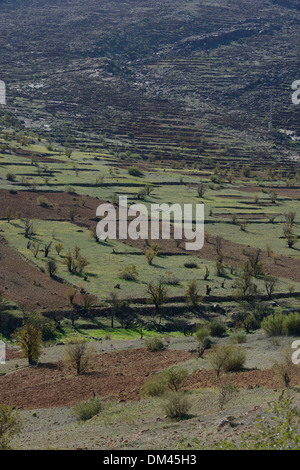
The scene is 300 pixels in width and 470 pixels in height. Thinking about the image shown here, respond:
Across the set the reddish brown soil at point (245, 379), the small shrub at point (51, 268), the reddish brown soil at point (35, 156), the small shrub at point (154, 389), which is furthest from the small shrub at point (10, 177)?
the small shrub at point (154, 389)

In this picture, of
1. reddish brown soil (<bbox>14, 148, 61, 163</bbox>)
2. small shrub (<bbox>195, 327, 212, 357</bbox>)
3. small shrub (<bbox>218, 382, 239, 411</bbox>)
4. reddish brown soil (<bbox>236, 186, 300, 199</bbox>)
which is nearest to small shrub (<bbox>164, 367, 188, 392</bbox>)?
small shrub (<bbox>218, 382, 239, 411</bbox>)

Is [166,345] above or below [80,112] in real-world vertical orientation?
below

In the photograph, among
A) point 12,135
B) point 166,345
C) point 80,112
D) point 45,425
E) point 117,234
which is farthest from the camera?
point 80,112

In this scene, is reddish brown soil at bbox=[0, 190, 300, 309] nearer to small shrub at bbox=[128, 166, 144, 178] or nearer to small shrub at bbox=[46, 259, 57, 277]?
small shrub at bbox=[46, 259, 57, 277]

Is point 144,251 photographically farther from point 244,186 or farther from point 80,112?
point 80,112

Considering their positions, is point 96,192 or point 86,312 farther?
point 96,192

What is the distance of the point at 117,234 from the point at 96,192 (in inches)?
904

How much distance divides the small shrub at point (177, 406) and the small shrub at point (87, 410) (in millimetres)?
3796

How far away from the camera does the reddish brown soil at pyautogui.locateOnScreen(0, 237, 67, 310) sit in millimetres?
44125

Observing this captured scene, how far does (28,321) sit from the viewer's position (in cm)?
3950

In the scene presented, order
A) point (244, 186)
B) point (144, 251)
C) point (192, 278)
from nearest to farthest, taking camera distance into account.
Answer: point (192, 278), point (144, 251), point (244, 186)

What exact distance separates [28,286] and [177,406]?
2744 centimetres

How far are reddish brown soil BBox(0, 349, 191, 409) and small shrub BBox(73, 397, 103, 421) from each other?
220 centimetres
